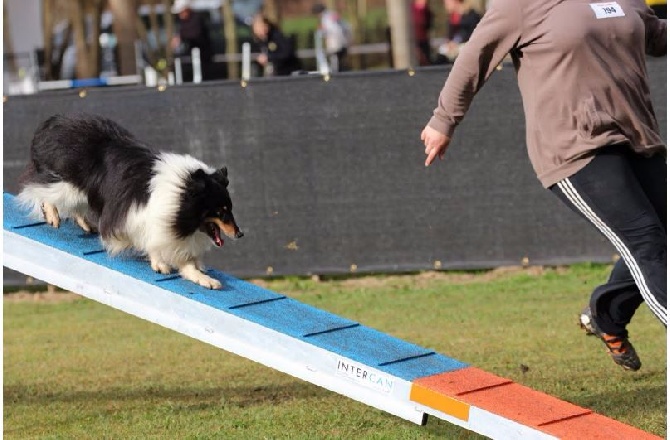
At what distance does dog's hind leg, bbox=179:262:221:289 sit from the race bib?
2246mm

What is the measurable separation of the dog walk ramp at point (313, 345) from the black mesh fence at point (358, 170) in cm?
453

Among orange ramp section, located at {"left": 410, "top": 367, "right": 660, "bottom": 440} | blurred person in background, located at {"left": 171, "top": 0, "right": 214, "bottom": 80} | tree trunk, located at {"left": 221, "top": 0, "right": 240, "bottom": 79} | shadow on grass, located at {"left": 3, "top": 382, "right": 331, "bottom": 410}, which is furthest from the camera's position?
tree trunk, located at {"left": 221, "top": 0, "right": 240, "bottom": 79}

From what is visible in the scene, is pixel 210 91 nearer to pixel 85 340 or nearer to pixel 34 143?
pixel 85 340

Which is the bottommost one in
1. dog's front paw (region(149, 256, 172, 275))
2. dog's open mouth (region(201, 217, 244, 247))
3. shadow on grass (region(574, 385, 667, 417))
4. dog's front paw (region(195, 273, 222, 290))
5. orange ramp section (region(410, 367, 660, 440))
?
shadow on grass (region(574, 385, 667, 417))

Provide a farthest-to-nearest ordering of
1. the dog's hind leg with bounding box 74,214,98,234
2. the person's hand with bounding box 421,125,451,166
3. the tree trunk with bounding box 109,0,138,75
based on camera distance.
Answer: the tree trunk with bounding box 109,0,138,75, the dog's hind leg with bounding box 74,214,98,234, the person's hand with bounding box 421,125,451,166

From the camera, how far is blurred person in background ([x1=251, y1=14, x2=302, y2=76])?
50.3 ft

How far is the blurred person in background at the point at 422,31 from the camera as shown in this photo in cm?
1789

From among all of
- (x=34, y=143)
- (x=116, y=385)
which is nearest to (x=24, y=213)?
(x=34, y=143)

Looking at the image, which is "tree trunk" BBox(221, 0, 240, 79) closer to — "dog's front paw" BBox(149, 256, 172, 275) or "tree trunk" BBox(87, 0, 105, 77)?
"tree trunk" BBox(87, 0, 105, 77)

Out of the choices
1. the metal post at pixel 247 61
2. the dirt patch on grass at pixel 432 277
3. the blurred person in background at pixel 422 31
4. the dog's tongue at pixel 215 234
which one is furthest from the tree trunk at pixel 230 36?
the dog's tongue at pixel 215 234

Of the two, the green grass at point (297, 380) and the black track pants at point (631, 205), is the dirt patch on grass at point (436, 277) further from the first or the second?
the black track pants at point (631, 205)

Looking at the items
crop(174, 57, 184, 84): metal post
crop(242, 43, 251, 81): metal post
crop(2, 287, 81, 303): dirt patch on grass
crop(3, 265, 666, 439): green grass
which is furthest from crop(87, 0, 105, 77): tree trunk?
crop(3, 265, 666, 439): green grass

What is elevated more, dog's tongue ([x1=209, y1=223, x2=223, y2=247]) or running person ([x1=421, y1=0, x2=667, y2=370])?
running person ([x1=421, y1=0, x2=667, y2=370])

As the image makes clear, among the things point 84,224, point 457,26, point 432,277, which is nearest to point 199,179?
point 84,224
